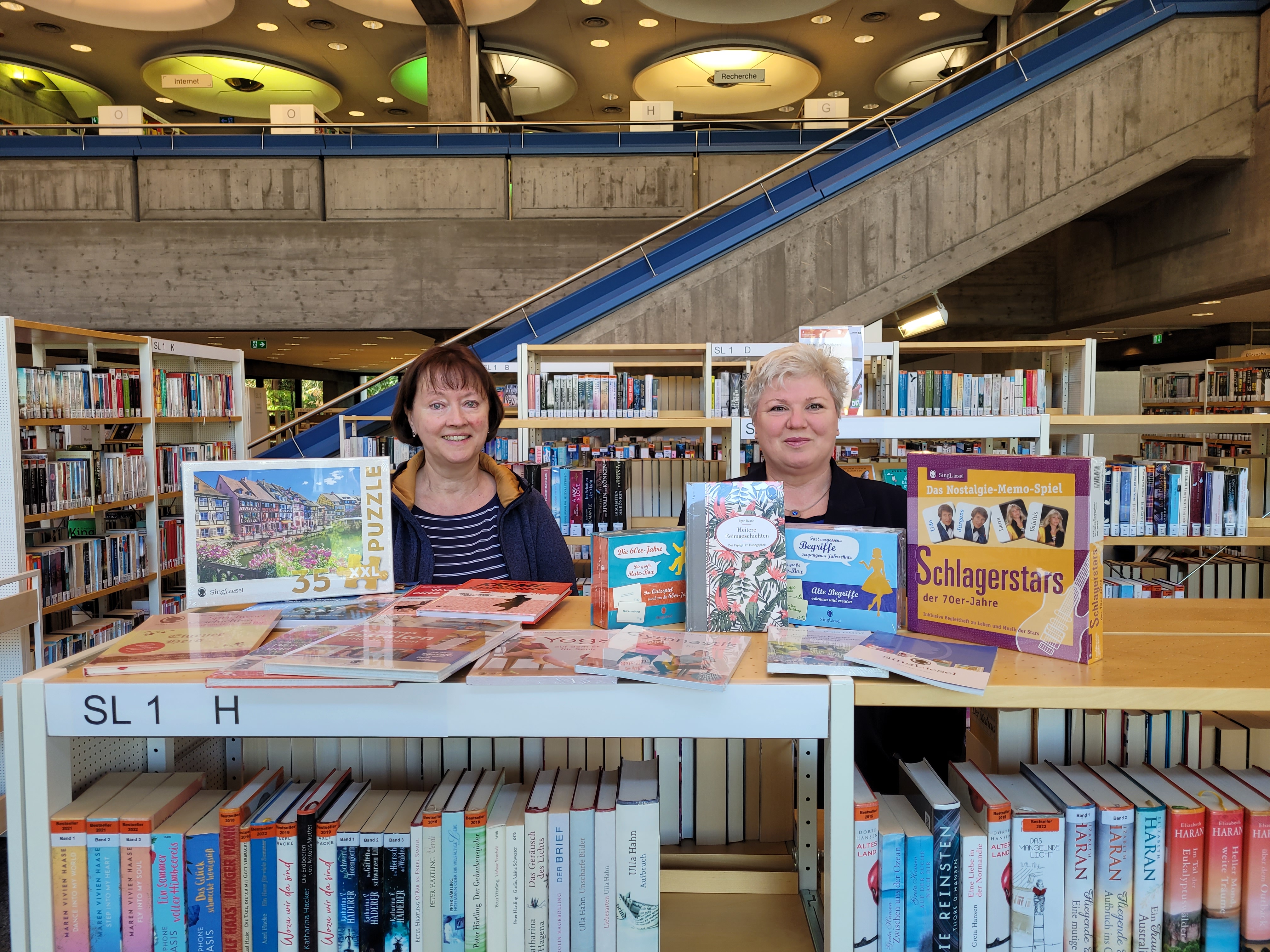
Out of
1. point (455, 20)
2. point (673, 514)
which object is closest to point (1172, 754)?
point (673, 514)

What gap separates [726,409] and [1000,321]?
8.08 metres

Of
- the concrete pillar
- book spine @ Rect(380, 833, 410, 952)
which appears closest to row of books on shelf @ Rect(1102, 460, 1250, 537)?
book spine @ Rect(380, 833, 410, 952)

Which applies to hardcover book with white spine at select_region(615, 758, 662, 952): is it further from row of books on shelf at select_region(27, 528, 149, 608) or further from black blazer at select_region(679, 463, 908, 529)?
row of books on shelf at select_region(27, 528, 149, 608)

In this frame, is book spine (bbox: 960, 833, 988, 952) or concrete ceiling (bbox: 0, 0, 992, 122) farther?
concrete ceiling (bbox: 0, 0, 992, 122)

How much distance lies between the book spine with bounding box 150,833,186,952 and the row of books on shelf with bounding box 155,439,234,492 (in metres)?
4.85

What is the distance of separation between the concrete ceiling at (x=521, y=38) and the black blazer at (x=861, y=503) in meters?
10.8

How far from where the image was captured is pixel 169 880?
47.3 inches

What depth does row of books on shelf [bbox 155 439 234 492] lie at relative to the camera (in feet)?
18.7

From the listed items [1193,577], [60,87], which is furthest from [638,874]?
Answer: [60,87]

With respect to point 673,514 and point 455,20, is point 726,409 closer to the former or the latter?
point 673,514

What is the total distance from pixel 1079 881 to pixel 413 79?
636 inches

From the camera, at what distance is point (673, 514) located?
4484 mm

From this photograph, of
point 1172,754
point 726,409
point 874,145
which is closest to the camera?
point 1172,754

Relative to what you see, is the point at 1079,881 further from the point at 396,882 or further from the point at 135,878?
the point at 135,878
